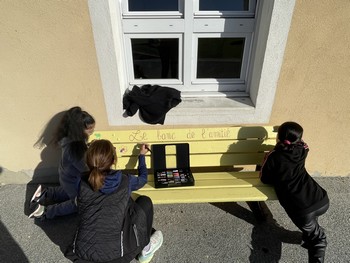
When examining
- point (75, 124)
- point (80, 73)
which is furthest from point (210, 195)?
point (80, 73)

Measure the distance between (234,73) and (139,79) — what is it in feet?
3.68

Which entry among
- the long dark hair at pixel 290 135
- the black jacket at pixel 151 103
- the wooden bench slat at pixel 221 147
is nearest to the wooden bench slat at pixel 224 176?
the wooden bench slat at pixel 221 147

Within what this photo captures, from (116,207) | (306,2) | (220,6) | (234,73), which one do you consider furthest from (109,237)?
(306,2)

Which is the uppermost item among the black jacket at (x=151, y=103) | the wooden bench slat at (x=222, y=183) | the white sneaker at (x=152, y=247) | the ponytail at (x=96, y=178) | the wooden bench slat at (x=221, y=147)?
the black jacket at (x=151, y=103)

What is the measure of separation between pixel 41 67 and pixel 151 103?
1182 millimetres

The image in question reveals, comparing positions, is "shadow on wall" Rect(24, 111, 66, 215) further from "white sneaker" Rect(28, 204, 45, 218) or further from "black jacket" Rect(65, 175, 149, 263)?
"black jacket" Rect(65, 175, 149, 263)

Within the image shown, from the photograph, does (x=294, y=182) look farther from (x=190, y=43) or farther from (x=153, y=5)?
(x=153, y=5)

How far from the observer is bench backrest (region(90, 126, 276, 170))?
2.92 m

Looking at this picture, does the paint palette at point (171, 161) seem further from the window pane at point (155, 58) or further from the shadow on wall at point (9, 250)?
the shadow on wall at point (9, 250)

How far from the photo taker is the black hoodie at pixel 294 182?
2.41 meters

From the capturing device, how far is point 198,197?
2.52 m

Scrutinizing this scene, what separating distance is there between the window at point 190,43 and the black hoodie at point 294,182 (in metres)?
0.98

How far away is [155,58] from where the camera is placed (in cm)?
303

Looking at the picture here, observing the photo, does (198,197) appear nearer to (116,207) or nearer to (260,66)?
(116,207)
